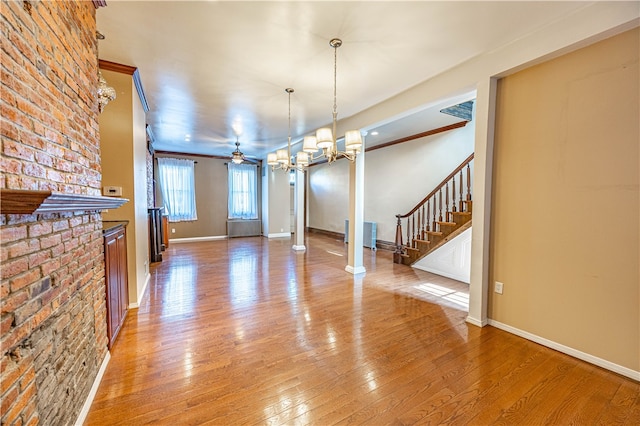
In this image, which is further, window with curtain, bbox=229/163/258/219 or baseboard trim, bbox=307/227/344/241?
window with curtain, bbox=229/163/258/219

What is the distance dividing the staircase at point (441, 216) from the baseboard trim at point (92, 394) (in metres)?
4.66

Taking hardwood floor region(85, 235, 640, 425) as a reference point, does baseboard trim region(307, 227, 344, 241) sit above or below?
above

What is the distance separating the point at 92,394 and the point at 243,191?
296 inches

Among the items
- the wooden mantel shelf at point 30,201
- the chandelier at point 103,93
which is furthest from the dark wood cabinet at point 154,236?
the wooden mantel shelf at point 30,201

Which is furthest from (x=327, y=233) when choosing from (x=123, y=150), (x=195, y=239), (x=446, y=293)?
(x=123, y=150)

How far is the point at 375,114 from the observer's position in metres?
4.07

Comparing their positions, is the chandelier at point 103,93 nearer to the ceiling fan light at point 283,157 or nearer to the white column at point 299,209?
the ceiling fan light at point 283,157

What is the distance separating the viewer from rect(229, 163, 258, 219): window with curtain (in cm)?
873

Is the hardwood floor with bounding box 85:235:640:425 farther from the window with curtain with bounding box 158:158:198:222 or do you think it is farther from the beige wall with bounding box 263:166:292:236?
the beige wall with bounding box 263:166:292:236

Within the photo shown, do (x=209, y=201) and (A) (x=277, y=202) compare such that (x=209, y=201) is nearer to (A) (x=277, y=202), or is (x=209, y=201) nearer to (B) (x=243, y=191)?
(B) (x=243, y=191)

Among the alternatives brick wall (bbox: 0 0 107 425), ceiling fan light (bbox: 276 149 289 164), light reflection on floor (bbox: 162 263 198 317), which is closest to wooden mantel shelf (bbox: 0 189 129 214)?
brick wall (bbox: 0 0 107 425)

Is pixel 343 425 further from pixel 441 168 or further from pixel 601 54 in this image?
pixel 441 168

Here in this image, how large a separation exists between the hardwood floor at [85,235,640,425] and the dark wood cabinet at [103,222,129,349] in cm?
18

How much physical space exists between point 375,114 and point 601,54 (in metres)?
2.43
